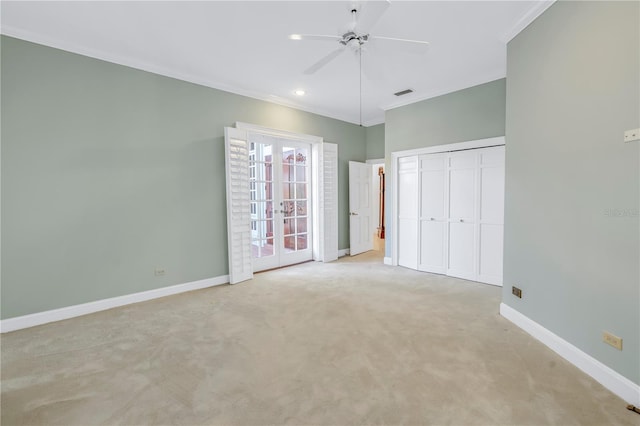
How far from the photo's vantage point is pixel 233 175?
405 centimetres

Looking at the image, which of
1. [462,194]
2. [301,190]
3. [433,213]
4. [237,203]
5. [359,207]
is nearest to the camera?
[237,203]

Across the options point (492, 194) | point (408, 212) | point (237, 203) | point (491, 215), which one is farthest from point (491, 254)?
point (237, 203)

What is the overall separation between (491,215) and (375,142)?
2.92 meters

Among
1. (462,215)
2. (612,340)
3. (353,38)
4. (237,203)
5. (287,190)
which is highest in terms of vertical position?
(353,38)

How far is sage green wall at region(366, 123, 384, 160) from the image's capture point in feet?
19.6

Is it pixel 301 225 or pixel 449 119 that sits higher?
pixel 449 119

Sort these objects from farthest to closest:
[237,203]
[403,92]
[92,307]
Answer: [403,92], [237,203], [92,307]

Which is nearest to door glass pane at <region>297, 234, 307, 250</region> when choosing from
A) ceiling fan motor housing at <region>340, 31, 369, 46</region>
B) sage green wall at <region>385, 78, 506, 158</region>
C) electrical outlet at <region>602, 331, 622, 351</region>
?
sage green wall at <region>385, 78, 506, 158</region>

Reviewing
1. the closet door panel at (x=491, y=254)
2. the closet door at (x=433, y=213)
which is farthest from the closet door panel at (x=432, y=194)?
the closet door panel at (x=491, y=254)

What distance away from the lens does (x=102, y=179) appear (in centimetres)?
315

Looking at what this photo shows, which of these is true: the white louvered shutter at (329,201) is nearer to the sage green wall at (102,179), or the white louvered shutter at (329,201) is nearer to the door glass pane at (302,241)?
the door glass pane at (302,241)

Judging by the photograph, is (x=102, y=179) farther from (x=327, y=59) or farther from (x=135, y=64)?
(x=327, y=59)

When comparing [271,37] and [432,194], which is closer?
[271,37]

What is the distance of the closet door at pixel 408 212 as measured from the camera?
189 inches
